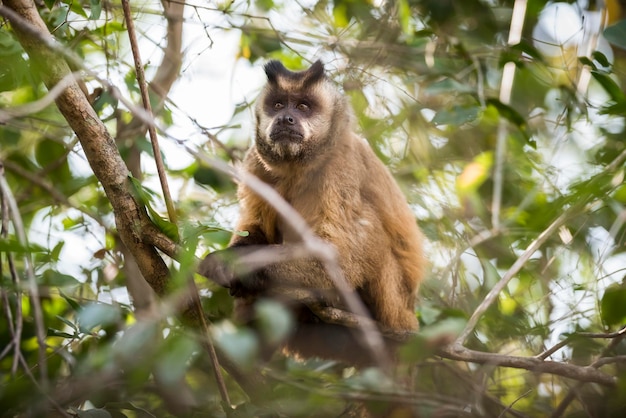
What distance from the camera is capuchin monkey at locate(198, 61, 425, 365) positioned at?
4.87 m

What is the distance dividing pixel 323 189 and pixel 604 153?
9.08 ft

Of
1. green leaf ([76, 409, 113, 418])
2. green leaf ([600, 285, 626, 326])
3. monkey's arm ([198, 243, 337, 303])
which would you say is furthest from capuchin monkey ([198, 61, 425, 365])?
green leaf ([600, 285, 626, 326])

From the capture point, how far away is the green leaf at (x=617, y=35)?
14.9ft

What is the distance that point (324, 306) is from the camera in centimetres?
451

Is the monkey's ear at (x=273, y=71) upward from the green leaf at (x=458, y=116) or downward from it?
upward

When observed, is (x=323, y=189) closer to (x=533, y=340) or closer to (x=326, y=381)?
(x=326, y=381)

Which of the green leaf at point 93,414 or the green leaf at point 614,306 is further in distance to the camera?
the green leaf at point 614,306

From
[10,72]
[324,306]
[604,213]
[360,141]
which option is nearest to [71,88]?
[10,72]

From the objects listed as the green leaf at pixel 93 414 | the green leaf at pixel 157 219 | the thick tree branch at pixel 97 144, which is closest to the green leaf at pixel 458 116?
the green leaf at pixel 157 219

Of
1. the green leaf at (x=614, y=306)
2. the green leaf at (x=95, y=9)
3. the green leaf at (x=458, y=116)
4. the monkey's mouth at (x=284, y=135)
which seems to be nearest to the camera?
the green leaf at (x=614, y=306)

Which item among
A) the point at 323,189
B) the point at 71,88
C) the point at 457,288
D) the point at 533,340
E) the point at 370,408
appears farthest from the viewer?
the point at 457,288

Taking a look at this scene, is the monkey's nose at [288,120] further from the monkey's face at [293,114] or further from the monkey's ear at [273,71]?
the monkey's ear at [273,71]

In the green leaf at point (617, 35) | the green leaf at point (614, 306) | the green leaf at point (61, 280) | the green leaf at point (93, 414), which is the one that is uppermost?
the green leaf at point (617, 35)

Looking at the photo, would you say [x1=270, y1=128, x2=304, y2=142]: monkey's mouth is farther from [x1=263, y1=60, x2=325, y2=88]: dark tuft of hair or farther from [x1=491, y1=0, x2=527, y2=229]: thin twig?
[x1=491, y1=0, x2=527, y2=229]: thin twig
